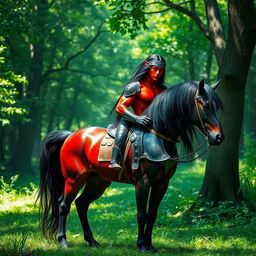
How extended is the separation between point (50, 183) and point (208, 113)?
3.14m

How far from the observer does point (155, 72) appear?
651 cm

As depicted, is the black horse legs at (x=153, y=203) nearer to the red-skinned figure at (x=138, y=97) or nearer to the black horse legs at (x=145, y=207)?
the black horse legs at (x=145, y=207)

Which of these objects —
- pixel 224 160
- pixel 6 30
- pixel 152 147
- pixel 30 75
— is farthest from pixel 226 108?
pixel 30 75

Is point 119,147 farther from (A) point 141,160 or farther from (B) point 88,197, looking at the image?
(B) point 88,197

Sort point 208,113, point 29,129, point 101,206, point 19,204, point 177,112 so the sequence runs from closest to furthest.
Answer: point 208,113, point 177,112, point 19,204, point 101,206, point 29,129

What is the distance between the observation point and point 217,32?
33.4 ft

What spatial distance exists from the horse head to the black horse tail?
2.77m

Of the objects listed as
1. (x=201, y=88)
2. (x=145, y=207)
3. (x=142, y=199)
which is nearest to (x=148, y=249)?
(x=145, y=207)

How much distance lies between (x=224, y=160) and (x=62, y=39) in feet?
61.5

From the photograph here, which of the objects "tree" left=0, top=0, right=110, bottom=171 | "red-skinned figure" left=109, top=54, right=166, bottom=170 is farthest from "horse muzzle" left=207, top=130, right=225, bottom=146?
"tree" left=0, top=0, right=110, bottom=171

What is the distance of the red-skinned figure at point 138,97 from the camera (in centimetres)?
646

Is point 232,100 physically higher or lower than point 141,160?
higher

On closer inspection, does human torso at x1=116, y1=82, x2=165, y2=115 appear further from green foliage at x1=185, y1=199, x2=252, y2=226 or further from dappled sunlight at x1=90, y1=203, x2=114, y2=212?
dappled sunlight at x1=90, y1=203, x2=114, y2=212

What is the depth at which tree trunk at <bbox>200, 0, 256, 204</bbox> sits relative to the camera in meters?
8.98
